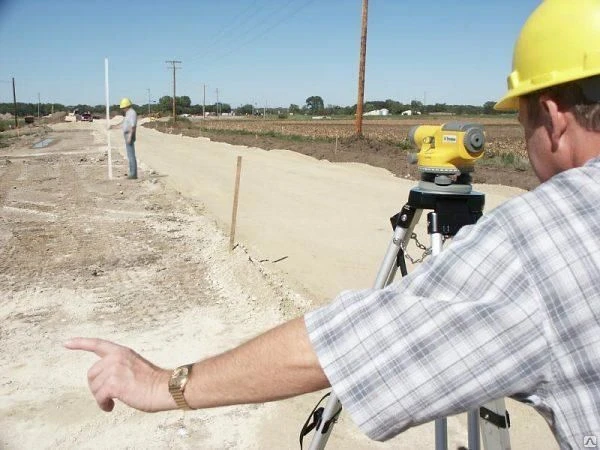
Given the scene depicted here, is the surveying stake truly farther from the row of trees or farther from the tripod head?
the row of trees

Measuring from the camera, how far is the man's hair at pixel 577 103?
99 cm

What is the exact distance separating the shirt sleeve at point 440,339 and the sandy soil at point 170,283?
2.32 meters

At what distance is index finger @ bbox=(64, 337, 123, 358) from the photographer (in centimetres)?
128

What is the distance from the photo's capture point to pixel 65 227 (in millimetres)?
8359

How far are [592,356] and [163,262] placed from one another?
6.08 meters

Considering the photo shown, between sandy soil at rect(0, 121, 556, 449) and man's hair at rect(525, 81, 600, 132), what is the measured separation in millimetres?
2512

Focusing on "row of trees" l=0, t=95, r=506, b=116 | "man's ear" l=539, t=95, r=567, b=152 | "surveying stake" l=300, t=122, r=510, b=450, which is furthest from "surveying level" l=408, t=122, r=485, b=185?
"row of trees" l=0, t=95, r=506, b=116

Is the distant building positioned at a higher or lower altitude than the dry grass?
higher

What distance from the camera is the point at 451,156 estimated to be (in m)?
2.12

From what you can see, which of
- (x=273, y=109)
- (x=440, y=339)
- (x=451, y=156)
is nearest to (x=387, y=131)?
(x=451, y=156)

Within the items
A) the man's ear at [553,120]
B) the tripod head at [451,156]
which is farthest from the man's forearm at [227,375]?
the tripod head at [451,156]

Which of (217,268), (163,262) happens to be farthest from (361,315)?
(163,262)

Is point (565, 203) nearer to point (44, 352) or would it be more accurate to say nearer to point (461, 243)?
point (461, 243)

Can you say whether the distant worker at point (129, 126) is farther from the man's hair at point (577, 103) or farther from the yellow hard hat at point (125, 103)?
the man's hair at point (577, 103)
